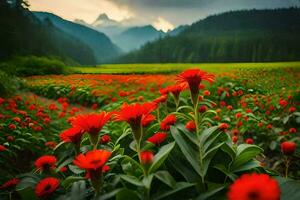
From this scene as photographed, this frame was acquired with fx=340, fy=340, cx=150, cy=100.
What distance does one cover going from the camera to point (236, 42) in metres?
48.5

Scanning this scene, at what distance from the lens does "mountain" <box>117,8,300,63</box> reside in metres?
41.0

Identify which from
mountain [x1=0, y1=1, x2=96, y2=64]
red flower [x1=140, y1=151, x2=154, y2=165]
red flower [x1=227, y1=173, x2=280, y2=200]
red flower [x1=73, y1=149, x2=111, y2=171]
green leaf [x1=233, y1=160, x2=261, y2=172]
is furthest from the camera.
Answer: mountain [x1=0, y1=1, x2=96, y2=64]

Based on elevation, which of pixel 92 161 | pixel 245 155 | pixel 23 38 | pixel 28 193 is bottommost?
pixel 28 193

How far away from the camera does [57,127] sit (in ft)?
16.7

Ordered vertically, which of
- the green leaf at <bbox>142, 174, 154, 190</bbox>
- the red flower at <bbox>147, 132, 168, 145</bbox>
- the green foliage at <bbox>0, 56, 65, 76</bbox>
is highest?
the red flower at <bbox>147, 132, 168, 145</bbox>

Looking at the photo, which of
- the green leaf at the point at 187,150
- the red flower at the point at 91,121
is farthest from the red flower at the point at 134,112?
the green leaf at the point at 187,150

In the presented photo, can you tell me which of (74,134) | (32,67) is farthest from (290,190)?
(32,67)

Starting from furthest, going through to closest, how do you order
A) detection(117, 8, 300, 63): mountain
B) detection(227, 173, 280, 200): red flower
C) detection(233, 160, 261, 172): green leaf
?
detection(117, 8, 300, 63): mountain
detection(233, 160, 261, 172): green leaf
detection(227, 173, 280, 200): red flower

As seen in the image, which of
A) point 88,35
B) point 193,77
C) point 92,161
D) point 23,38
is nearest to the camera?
point 92,161

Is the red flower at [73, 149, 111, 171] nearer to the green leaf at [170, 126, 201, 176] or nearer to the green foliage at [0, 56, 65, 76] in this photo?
the green leaf at [170, 126, 201, 176]

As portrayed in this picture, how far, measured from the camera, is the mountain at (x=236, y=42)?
135ft

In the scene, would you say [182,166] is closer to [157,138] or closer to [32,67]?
[157,138]

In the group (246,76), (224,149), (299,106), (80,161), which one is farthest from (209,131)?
(246,76)

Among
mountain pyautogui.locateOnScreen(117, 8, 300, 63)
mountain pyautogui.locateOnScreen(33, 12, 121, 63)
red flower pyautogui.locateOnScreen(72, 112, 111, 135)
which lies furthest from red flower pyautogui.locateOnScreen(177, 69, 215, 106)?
mountain pyautogui.locateOnScreen(33, 12, 121, 63)
